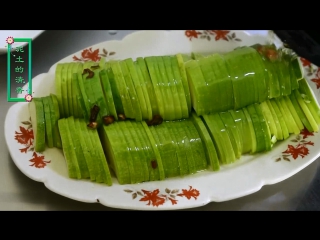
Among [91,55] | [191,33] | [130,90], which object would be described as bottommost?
[130,90]

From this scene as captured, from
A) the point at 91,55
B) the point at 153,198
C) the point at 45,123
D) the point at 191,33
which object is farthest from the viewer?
the point at 191,33

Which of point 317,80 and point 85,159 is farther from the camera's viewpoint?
point 317,80

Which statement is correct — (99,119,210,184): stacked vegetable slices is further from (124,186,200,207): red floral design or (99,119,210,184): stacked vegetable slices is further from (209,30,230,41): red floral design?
(209,30,230,41): red floral design

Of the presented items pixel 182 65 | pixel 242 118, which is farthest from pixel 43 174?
pixel 242 118

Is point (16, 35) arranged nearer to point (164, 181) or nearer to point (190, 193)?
point (164, 181)

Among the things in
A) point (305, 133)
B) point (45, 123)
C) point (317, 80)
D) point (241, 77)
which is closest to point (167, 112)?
point (241, 77)

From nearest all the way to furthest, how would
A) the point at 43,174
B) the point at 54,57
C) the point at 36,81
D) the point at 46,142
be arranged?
the point at 43,174, the point at 46,142, the point at 36,81, the point at 54,57
